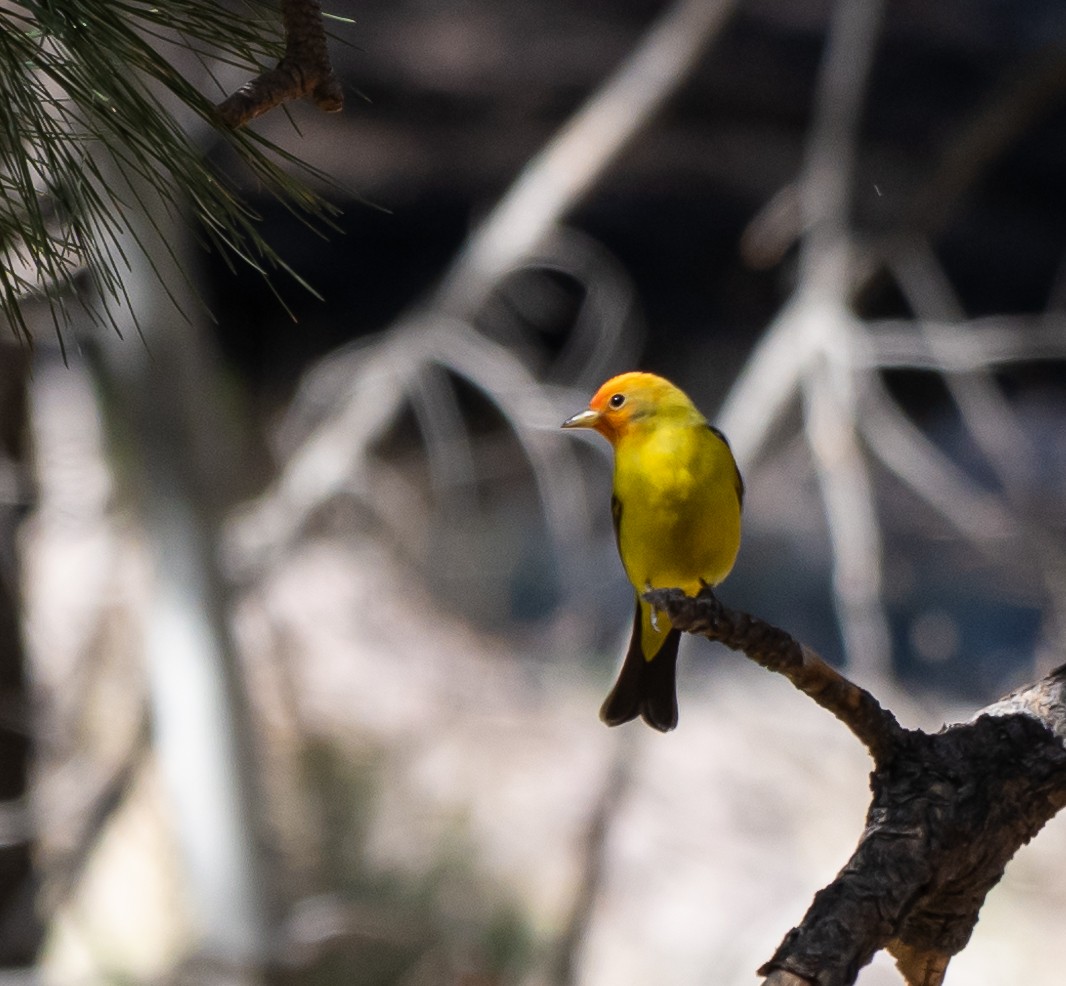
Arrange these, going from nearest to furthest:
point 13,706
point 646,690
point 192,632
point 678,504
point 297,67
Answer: point 297,67, point 678,504, point 646,690, point 192,632, point 13,706

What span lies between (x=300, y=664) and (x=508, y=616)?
3.74 ft

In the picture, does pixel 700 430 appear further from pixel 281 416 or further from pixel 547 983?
pixel 281 416

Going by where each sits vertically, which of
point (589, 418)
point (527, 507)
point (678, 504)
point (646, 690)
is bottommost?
point (646, 690)

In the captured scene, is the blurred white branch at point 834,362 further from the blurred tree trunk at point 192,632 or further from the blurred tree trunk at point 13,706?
the blurred tree trunk at point 13,706

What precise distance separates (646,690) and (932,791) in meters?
0.83

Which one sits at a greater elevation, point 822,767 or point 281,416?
point 281,416

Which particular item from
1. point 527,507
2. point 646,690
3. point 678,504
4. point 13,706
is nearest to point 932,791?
point 678,504

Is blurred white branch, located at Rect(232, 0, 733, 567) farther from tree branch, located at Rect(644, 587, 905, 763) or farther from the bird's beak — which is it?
tree branch, located at Rect(644, 587, 905, 763)

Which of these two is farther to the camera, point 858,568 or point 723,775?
point 723,775

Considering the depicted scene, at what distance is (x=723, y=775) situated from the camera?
21.6 ft

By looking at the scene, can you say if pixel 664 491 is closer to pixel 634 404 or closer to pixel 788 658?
pixel 634 404

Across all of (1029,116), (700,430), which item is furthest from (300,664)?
(700,430)

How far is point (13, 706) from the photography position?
591 centimetres

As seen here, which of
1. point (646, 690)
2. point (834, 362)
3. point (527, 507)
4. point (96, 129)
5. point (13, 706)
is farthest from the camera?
point (527, 507)
